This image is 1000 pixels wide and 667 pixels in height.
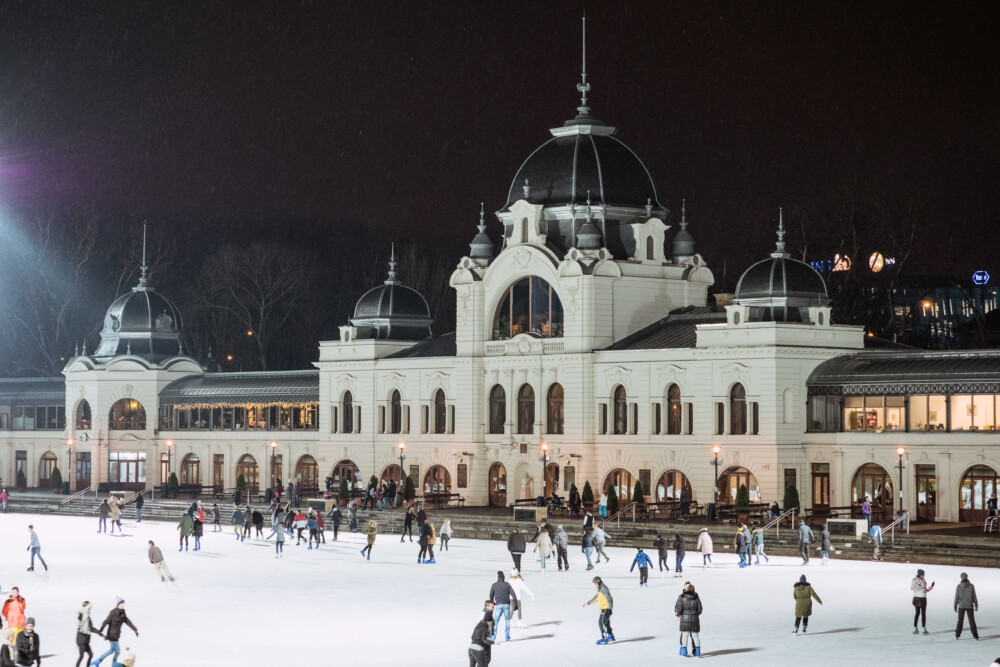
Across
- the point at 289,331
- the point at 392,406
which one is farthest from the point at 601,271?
the point at 289,331

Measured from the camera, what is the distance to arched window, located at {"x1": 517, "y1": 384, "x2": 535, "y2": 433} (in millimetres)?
72250

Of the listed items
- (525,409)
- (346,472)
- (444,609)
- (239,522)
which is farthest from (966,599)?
(346,472)

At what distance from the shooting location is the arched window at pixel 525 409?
7225cm

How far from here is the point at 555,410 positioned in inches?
2810

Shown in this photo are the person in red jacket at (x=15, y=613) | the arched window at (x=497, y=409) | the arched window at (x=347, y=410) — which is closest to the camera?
the person in red jacket at (x=15, y=613)

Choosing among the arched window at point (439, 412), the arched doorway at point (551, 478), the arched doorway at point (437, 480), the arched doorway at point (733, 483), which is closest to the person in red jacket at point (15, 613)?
the arched doorway at point (733, 483)

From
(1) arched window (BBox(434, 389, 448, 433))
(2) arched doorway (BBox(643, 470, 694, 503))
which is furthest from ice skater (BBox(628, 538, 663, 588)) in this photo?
(1) arched window (BBox(434, 389, 448, 433))

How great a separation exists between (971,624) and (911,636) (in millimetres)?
1348

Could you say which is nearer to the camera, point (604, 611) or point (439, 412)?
point (604, 611)

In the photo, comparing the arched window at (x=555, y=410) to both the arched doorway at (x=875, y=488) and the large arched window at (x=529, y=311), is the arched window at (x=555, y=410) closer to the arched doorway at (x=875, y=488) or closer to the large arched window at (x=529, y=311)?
the large arched window at (x=529, y=311)

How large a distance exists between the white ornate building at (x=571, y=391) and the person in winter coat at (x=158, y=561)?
24454 mm

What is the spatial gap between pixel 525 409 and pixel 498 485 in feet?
11.9

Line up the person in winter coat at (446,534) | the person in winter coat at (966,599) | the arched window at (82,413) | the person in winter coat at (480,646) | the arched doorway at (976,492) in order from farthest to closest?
the arched window at (82,413)
the arched doorway at (976,492)
the person in winter coat at (446,534)
the person in winter coat at (966,599)
the person in winter coat at (480,646)

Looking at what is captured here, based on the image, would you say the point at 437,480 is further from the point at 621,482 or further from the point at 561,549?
the point at 561,549
